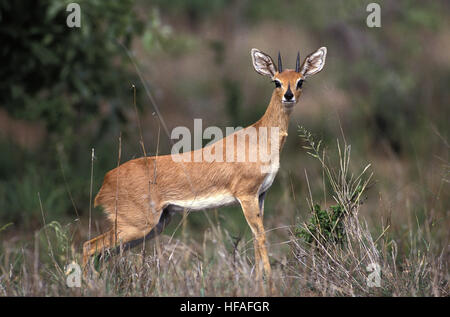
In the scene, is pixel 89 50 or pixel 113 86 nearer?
pixel 89 50

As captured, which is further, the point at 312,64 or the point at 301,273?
the point at 301,273

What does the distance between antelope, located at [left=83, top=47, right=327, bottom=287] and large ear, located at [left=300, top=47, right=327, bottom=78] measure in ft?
0.78

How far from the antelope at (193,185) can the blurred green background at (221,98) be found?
1.28 feet

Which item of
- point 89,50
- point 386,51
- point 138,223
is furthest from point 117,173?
point 386,51

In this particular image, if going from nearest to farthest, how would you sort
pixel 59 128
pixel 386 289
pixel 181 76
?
1. pixel 386 289
2. pixel 59 128
3. pixel 181 76

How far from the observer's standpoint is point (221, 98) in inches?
730

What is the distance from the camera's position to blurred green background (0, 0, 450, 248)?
827 cm

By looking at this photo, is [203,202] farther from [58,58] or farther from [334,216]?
[58,58]

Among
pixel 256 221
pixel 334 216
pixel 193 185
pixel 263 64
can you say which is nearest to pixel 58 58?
pixel 193 185

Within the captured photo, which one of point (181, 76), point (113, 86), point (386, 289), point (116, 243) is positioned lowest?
point (386, 289)

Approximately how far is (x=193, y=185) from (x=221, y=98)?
1384cm

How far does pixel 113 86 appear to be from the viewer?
31.2 feet
